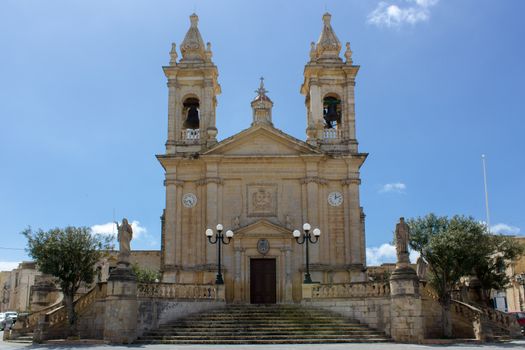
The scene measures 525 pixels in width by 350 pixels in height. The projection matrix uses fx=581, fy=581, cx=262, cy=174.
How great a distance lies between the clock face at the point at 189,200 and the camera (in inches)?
1262

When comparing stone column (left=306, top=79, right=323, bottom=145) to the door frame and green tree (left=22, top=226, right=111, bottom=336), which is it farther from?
green tree (left=22, top=226, right=111, bottom=336)

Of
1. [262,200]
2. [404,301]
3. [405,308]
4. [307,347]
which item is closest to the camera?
[307,347]

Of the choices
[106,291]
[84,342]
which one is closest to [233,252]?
[106,291]

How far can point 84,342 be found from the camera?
2100 cm

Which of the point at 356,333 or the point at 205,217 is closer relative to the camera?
the point at 356,333

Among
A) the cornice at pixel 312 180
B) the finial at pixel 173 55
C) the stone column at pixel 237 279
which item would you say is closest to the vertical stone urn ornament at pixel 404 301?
the cornice at pixel 312 180

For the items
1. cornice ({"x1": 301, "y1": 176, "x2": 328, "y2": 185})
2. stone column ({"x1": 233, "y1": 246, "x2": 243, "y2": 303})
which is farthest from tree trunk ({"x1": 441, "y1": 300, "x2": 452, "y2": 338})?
stone column ({"x1": 233, "y1": 246, "x2": 243, "y2": 303})

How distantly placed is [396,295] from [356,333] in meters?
2.14

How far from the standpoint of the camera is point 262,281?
100 feet

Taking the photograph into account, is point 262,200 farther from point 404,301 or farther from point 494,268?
point 494,268

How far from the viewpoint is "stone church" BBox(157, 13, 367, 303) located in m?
30.5

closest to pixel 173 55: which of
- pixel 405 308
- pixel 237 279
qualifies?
pixel 237 279

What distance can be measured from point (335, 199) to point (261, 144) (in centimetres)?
510

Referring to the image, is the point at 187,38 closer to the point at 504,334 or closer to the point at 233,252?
the point at 233,252
